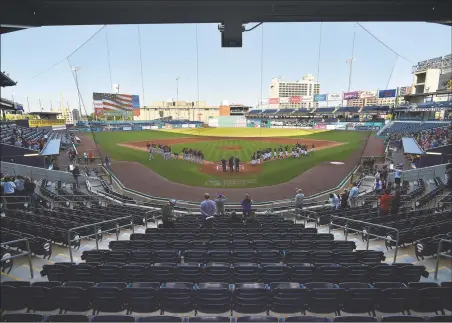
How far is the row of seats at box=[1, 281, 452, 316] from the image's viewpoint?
13.3 ft

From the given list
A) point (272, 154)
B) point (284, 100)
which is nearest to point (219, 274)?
point (272, 154)

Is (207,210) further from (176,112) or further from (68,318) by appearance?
(176,112)

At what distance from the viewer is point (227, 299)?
4.24m

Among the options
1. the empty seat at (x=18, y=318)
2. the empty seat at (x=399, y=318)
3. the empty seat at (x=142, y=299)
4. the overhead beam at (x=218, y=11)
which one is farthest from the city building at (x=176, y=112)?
the empty seat at (x=399, y=318)

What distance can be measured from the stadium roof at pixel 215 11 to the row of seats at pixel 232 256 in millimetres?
4952

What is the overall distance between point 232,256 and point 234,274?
973mm

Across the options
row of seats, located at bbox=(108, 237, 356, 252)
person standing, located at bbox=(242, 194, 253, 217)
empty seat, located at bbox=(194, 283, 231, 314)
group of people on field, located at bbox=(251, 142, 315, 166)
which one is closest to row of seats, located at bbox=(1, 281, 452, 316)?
empty seat, located at bbox=(194, 283, 231, 314)

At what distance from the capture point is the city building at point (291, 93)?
10112 centimetres

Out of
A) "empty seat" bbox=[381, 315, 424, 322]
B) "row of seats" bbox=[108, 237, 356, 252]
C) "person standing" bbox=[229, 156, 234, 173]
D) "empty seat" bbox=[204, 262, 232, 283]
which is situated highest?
"empty seat" bbox=[381, 315, 424, 322]

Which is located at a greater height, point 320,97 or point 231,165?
point 320,97

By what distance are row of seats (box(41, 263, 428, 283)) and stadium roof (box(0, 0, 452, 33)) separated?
446 centimetres

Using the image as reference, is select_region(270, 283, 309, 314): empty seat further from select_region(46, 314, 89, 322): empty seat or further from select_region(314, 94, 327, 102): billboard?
select_region(314, 94, 327, 102): billboard

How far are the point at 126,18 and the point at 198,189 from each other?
53.9 ft

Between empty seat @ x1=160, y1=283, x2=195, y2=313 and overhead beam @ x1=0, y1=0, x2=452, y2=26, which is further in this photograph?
empty seat @ x1=160, y1=283, x2=195, y2=313
